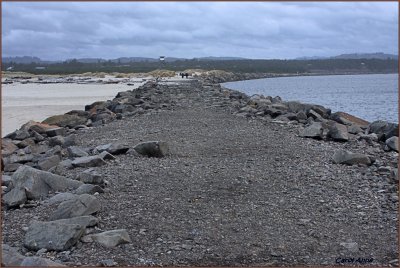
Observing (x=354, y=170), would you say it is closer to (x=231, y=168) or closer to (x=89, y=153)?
(x=231, y=168)

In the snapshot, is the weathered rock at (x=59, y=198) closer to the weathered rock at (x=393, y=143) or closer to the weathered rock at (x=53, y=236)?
the weathered rock at (x=53, y=236)

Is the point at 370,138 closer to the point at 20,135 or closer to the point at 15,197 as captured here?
the point at 15,197

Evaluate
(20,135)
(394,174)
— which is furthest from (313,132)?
(20,135)

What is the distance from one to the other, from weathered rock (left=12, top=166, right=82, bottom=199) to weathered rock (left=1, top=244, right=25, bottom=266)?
1694mm

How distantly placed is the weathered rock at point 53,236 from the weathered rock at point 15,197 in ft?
3.75

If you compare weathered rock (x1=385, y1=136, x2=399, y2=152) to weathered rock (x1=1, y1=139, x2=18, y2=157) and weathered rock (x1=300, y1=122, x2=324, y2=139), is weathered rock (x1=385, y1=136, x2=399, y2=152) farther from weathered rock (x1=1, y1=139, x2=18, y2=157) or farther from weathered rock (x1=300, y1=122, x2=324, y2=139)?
weathered rock (x1=1, y1=139, x2=18, y2=157)

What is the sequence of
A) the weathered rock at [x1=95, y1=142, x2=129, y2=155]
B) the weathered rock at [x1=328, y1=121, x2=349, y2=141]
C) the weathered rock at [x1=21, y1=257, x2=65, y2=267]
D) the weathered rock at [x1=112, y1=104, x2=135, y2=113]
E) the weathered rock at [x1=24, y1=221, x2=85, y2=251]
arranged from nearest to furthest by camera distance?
1. the weathered rock at [x1=21, y1=257, x2=65, y2=267]
2. the weathered rock at [x1=24, y1=221, x2=85, y2=251]
3. the weathered rock at [x1=95, y1=142, x2=129, y2=155]
4. the weathered rock at [x1=328, y1=121, x2=349, y2=141]
5. the weathered rock at [x1=112, y1=104, x2=135, y2=113]

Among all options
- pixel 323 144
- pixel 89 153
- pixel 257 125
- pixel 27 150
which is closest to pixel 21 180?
pixel 89 153

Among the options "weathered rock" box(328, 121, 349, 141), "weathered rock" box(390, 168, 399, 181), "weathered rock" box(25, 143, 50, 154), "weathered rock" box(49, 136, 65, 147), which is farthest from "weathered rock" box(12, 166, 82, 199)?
"weathered rock" box(328, 121, 349, 141)

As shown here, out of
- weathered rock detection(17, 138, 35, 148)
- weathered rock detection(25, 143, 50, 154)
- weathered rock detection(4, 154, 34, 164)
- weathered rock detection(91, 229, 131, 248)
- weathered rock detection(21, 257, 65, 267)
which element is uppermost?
weathered rock detection(21, 257, 65, 267)

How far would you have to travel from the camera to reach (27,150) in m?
9.41

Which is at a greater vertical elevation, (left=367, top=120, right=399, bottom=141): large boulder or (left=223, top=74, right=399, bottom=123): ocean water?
(left=367, top=120, right=399, bottom=141): large boulder

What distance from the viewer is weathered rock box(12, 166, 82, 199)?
5699mm

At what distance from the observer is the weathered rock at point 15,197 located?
17.7 ft
